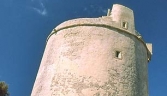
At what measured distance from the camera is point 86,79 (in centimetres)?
1105

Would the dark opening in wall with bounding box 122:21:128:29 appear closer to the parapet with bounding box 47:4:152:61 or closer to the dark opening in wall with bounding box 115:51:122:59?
the parapet with bounding box 47:4:152:61

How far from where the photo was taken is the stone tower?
11.0 metres

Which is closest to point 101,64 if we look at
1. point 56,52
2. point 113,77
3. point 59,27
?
point 113,77

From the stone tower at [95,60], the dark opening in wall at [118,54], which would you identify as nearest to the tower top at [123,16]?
the stone tower at [95,60]

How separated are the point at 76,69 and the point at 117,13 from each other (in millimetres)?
4262

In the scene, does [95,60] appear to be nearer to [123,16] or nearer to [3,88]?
[123,16]

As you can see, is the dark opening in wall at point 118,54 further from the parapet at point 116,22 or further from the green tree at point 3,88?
the green tree at point 3,88

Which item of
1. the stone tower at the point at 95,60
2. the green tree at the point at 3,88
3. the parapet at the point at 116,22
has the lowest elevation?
the green tree at the point at 3,88

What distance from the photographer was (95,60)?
1157 centimetres

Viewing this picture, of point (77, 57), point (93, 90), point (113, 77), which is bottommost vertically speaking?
point (93, 90)

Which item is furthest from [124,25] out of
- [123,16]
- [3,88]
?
[3,88]

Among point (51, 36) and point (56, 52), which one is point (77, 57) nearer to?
point (56, 52)

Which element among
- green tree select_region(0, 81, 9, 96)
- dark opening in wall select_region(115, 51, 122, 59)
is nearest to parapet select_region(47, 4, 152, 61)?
dark opening in wall select_region(115, 51, 122, 59)

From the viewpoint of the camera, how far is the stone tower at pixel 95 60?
1104cm
